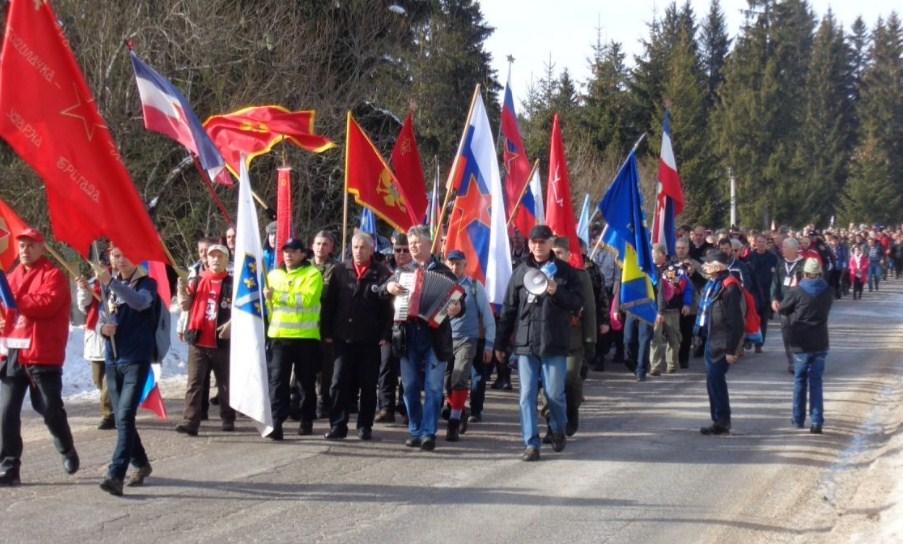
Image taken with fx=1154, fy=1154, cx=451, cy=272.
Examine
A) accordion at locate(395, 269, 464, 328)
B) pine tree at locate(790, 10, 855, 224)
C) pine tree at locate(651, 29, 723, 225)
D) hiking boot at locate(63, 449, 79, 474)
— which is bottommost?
hiking boot at locate(63, 449, 79, 474)

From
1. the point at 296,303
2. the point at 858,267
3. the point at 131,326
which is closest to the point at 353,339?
the point at 296,303

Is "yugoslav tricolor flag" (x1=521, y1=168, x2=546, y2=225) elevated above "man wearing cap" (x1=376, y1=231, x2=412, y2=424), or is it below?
above

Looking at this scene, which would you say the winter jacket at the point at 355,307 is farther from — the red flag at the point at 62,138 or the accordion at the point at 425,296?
the red flag at the point at 62,138

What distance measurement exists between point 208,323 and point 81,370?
4.89 metres

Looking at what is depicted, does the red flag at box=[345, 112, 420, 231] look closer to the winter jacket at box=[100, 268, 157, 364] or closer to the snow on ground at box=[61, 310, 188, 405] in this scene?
the snow on ground at box=[61, 310, 188, 405]

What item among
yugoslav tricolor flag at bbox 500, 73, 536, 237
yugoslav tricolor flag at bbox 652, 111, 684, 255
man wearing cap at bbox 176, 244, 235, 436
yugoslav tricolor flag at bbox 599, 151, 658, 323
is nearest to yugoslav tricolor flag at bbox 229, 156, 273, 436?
man wearing cap at bbox 176, 244, 235, 436

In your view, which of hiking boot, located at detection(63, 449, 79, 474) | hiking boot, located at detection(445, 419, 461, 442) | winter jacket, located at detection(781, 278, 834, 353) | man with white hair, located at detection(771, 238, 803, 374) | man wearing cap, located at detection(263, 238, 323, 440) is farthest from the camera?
man with white hair, located at detection(771, 238, 803, 374)

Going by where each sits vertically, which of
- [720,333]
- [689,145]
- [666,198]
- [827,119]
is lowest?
[720,333]

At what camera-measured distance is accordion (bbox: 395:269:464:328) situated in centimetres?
1038

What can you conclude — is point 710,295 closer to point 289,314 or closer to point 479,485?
point 479,485

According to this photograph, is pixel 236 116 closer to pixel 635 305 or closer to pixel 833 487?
pixel 635 305

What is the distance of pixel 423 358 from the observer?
34.6 feet

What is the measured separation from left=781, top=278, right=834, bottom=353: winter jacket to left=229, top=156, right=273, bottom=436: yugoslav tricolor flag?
5.60m

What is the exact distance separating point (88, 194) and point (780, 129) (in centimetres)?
6584
